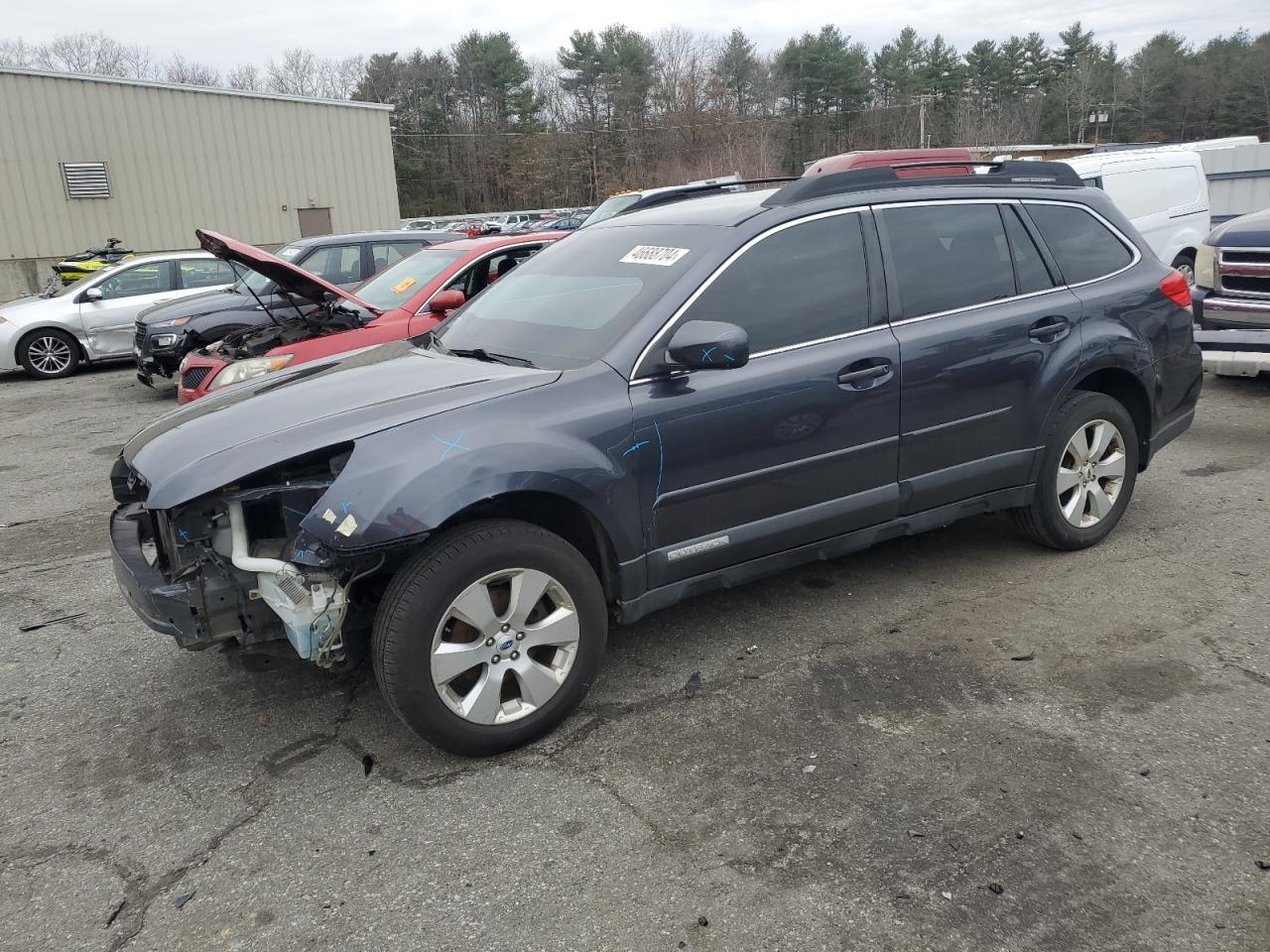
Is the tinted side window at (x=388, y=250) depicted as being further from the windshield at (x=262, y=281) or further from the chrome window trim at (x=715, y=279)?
the chrome window trim at (x=715, y=279)

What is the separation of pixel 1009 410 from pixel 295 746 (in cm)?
324

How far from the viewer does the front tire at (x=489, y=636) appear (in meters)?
2.88

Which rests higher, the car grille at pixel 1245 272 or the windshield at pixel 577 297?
A: the windshield at pixel 577 297

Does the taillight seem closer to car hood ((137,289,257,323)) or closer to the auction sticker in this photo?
the auction sticker

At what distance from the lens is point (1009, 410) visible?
4.19 m

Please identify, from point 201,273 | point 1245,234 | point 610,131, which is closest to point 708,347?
point 1245,234

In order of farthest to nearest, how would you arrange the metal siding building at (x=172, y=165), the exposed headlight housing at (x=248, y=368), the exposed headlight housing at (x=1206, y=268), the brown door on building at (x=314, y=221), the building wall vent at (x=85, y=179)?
the brown door on building at (x=314, y=221), the building wall vent at (x=85, y=179), the metal siding building at (x=172, y=165), the exposed headlight housing at (x=1206, y=268), the exposed headlight housing at (x=248, y=368)

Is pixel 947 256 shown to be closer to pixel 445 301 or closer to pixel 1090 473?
pixel 1090 473

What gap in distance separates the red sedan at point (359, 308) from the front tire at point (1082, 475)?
4.00m

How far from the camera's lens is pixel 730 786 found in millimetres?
2934

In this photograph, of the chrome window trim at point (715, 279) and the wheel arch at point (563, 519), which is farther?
the chrome window trim at point (715, 279)

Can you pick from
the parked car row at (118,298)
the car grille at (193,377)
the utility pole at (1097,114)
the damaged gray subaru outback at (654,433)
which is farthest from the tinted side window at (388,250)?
the utility pole at (1097,114)

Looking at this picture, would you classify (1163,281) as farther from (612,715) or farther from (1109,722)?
(612,715)

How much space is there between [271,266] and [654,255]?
11.1ft
